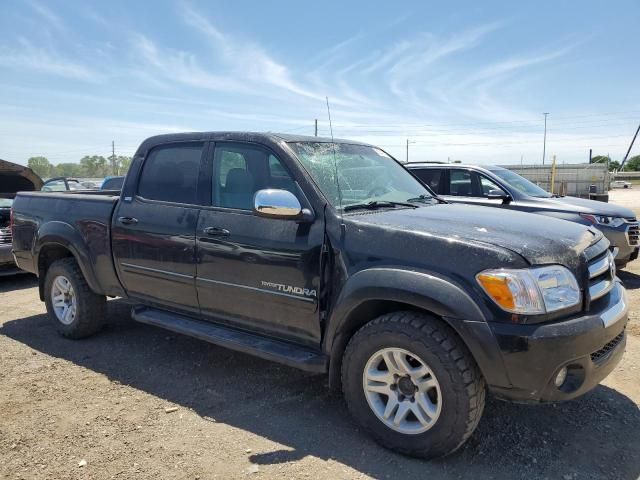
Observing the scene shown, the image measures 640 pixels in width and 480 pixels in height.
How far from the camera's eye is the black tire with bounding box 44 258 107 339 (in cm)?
485

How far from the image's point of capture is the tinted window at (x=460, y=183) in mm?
8133

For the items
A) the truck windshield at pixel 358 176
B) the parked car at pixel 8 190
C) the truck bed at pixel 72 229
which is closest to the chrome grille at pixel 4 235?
the parked car at pixel 8 190

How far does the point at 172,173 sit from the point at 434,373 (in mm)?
2675

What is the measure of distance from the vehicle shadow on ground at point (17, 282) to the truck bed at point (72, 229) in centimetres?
238

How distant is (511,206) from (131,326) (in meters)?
5.52

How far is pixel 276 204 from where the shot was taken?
312cm

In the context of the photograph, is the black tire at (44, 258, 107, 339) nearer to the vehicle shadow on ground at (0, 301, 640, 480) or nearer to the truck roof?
the vehicle shadow on ground at (0, 301, 640, 480)

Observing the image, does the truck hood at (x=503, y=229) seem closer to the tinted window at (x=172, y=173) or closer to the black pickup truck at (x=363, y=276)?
the black pickup truck at (x=363, y=276)

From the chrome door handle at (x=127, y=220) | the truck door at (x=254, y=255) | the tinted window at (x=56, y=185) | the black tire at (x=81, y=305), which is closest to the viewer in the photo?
the truck door at (x=254, y=255)

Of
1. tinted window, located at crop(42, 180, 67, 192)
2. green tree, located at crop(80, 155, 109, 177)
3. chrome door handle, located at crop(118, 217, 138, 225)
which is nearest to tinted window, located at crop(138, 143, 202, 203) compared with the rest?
chrome door handle, located at crop(118, 217, 138, 225)

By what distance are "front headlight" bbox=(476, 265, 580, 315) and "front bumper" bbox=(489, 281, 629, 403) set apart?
0.09 m

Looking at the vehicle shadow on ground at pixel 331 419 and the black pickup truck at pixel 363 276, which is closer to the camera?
the black pickup truck at pixel 363 276

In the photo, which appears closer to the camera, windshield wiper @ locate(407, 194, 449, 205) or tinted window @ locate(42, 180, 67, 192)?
windshield wiper @ locate(407, 194, 449, 205)

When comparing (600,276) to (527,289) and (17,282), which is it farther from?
(17,282)
